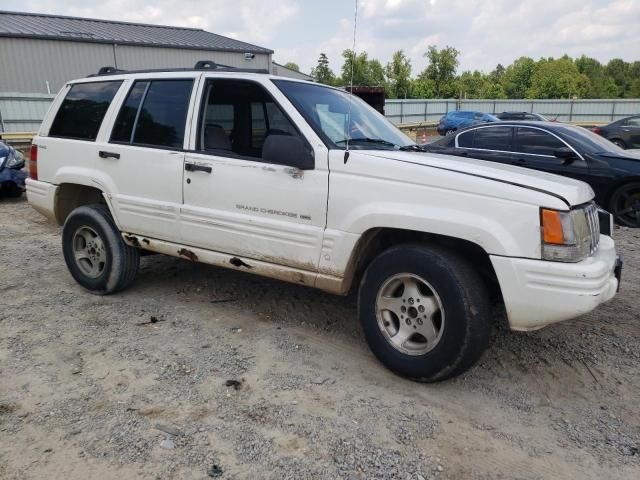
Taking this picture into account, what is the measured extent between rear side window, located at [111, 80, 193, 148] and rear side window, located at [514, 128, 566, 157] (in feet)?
18.9

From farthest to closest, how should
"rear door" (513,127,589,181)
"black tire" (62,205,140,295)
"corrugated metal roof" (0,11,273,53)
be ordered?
"corrugated metal roof" (0,11,273,53) < "rear door" (513,127,589,181) < "black tire" (62,205,140,295)

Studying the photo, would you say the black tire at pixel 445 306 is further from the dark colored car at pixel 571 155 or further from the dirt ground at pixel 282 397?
the dark colored car at pixel 571 155

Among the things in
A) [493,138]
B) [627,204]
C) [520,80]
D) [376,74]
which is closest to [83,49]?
[493,138]

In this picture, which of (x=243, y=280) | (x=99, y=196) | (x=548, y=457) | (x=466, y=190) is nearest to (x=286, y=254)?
(x=466, y=190)

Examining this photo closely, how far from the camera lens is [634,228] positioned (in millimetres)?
7332

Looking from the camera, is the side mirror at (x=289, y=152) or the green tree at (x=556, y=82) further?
the green tree at (x=556, y=82)

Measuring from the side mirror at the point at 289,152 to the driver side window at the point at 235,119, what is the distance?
44cm

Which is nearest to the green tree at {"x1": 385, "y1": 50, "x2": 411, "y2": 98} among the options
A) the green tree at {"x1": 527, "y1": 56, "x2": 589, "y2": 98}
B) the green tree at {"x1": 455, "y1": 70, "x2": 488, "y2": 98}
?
the green tree at {"x1": 455, "y1": 70, "x2": 488, "y2": 98}

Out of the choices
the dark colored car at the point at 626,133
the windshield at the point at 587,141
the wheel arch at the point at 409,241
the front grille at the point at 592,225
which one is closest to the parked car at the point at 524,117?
the dark colored car at the point at 626,133

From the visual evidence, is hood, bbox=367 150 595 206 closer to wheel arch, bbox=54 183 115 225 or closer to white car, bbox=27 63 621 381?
white car, bbox=27 63 621 381

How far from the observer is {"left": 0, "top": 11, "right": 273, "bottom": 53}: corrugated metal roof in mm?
27281

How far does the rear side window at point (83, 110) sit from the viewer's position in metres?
4.57

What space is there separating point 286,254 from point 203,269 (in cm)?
218

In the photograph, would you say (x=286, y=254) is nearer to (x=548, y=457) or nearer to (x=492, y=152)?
(x=548, y=457)
